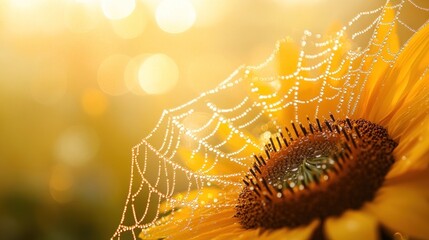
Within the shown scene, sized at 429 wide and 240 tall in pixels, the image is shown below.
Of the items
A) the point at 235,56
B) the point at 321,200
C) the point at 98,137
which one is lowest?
the point at 321,200

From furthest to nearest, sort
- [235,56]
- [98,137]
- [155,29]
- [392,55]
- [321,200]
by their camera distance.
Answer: [155,29], [235,56], [98,137], [392,55], [321,200]

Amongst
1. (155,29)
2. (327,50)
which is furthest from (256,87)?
(155,29)

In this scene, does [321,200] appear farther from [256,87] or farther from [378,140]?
[256,87]

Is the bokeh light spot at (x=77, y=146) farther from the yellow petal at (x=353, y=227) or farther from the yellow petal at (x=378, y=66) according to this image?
the yellow petal at (x=353, y=227)

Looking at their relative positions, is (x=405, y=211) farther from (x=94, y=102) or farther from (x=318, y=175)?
(x=94, y=102)

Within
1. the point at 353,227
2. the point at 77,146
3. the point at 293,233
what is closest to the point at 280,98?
the point at 293,233

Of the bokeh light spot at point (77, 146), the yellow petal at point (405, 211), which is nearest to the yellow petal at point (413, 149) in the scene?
the yellow petal at point (405, 211)
